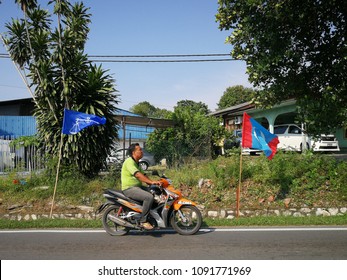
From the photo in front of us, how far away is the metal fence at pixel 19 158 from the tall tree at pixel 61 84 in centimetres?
85

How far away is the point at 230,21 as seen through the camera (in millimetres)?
9992

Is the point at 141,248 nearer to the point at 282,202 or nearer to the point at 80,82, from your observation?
the point at 282,202

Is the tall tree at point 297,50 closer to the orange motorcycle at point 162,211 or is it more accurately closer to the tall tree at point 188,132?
the orange motorcycle at point 162,211

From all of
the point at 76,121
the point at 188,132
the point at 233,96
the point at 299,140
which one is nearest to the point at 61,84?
the point at 76,121

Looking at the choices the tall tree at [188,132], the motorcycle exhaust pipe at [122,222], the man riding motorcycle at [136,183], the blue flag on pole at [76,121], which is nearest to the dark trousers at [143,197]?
the man riding motorcycle at [136,183]

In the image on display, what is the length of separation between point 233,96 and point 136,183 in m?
49.2

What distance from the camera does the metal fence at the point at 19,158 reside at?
38.0ft

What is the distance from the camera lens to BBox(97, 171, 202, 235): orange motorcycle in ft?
21.9

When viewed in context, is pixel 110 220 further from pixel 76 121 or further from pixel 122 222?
pixel 76 121

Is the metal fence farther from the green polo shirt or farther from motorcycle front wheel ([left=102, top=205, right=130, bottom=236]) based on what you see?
the green polo shirt

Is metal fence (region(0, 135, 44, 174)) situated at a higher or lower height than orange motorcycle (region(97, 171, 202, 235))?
higher

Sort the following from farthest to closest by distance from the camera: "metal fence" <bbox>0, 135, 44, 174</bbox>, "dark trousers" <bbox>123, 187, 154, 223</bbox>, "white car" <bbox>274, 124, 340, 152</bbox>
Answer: "white car" <bbox>274, 124, 340, 152</bbox>, "metal fence" <bbox>0, 135, 44, 174</bbox>, "dark trousers" <bbox>123, 187, 154, 223</bbox>

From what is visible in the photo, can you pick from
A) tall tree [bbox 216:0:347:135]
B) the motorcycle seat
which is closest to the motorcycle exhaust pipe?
the motorcycle seat

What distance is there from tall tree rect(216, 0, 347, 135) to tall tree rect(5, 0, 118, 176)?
15.6ft
